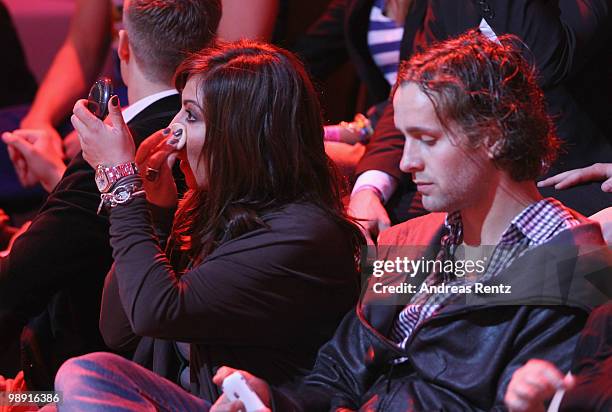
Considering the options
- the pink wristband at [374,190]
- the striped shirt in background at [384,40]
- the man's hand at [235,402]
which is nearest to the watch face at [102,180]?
the man's hand at [235,402]

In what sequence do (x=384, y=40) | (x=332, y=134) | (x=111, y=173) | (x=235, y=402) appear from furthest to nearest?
(x=384, y=40) → (x=332, y=134) → (x=111, y=173) → (x=235, y=402)

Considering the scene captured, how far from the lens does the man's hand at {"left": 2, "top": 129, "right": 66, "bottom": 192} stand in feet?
9.16

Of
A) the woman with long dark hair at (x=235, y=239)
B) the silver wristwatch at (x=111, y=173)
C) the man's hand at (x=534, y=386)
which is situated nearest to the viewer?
A: the man's hand at (x=534, y=386)

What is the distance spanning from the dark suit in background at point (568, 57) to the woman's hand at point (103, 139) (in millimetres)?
780

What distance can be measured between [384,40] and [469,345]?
140 cm

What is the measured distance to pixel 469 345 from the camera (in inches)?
61.3

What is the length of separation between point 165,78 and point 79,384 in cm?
87

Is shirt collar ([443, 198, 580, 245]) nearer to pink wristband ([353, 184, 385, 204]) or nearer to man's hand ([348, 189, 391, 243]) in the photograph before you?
man's hand ([348, 189, 391, 243])

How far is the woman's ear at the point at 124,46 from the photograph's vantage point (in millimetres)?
2332

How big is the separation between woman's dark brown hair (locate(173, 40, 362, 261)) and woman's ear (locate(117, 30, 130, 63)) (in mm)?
520

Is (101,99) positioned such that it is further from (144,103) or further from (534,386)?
(534,386)

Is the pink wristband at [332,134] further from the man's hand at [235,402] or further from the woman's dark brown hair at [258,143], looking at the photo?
the man's hand at [235,402]

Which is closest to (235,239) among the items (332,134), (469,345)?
(469,345)

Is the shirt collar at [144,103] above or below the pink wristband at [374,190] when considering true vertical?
above
